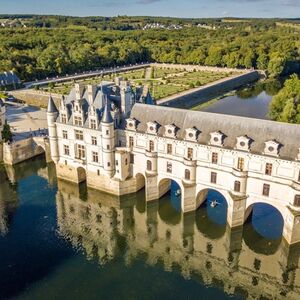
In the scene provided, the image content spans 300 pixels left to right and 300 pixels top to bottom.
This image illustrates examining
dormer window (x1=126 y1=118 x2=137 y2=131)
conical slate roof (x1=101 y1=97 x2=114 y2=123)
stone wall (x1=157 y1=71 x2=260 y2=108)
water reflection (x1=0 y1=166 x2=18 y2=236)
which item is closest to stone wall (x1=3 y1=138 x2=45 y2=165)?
water reflection (x1=0 y1=166 x2=18 y2=236)

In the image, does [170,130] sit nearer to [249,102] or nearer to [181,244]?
[181,244]

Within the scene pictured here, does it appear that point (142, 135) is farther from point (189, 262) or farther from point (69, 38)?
point (69, 38)

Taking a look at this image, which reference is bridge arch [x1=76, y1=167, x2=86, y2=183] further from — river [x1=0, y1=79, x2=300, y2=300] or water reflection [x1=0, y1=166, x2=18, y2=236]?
water reflection [x1=0, y1=166, x2=18, y2=236]

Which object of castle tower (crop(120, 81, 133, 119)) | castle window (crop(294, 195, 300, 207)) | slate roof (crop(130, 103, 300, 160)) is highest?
castle tower (crop(120, 81, 133, 119))

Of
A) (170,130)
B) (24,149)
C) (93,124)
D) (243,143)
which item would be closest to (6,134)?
(24,149)

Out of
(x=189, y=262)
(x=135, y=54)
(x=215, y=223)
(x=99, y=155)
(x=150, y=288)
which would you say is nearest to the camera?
(x=150, y=288)

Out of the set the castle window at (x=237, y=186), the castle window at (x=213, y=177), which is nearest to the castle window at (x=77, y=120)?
the castle window at (x=213, y=177)

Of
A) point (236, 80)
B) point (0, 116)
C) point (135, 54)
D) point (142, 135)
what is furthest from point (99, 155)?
point (135, 54)
